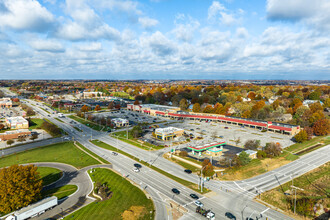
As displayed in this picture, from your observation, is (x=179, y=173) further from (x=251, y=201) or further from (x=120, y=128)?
(x=120, y=128)

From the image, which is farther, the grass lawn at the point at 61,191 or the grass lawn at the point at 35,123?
the grass lawn at the point at 35,123

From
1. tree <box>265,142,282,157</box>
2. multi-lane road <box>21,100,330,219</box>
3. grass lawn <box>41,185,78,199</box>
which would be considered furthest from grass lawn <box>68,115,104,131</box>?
tree <box>265,142,282,157</box>

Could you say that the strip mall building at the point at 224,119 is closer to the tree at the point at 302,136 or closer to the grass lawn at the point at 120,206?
the tree at the point at 302,136

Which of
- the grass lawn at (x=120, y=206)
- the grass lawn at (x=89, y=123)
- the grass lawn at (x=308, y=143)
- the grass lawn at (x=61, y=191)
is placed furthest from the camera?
the grass lawn at (x=89, y=123)

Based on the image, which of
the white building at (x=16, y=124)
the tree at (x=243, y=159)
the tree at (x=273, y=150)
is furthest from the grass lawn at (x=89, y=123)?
the tree at (x=273, y=150)

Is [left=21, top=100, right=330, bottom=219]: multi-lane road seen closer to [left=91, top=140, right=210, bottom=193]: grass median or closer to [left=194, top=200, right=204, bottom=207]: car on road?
[left=194, top=200, right=204, bottom=207]: car on road

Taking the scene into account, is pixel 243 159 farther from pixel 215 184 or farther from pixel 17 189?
pixel 17 189

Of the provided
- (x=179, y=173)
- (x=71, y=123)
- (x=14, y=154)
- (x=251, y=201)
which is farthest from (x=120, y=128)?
(x=251, y=201)
